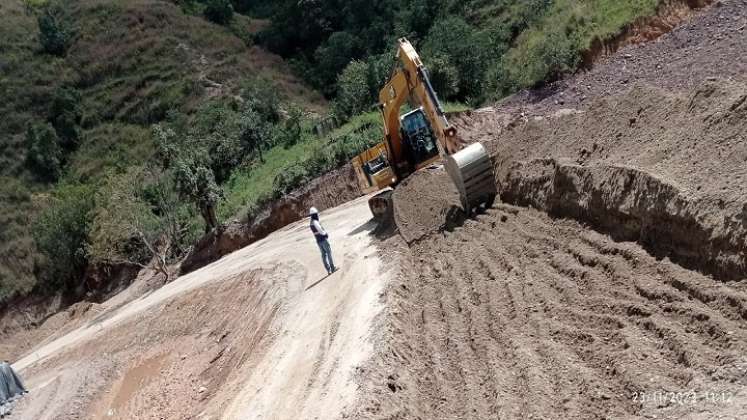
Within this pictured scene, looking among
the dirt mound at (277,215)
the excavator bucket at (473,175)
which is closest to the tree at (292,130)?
the dirt mound at (277,215)

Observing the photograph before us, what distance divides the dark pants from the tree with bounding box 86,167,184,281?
53.5 feet

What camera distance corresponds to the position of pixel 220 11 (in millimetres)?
66875

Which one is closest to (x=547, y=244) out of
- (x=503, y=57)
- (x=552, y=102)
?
(x=552, y=102)

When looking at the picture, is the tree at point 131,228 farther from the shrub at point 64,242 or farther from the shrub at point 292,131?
the shrub at point 292,131

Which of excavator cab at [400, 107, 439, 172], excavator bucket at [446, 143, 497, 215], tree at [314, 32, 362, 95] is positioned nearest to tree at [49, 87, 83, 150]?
tree at [314, 32, 362, 95]

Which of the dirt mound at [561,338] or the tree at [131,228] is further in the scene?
the tree at [131,228]

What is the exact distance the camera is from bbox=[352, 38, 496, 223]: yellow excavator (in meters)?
15.6

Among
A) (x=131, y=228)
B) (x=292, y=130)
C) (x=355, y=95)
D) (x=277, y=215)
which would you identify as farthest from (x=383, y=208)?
(x=292, y=130)

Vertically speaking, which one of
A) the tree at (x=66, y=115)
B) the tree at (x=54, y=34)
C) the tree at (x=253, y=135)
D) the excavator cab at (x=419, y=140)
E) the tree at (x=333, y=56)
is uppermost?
the tree at (x=54, y=34)

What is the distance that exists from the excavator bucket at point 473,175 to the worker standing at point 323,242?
10.7ft

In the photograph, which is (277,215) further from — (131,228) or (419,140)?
(419,140)

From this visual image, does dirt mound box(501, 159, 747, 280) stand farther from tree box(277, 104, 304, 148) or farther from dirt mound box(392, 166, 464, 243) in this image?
tree box(277, 104, 304, 148)

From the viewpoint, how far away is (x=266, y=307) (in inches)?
676

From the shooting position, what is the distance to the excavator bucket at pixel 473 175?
50.5ft
